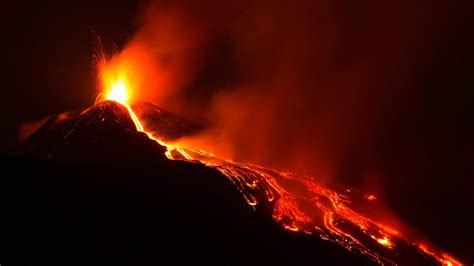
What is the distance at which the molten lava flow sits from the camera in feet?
55.7

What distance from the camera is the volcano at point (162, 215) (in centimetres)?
1250

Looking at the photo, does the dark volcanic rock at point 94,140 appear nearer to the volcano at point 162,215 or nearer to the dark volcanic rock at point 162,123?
the volcano at point 162,215

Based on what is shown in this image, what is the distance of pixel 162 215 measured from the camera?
14.9m

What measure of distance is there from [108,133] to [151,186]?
7.18 m

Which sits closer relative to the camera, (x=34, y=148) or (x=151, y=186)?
(x=151, y=186)

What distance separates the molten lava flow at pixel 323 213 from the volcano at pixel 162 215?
7 centimetres

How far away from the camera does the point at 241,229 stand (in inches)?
597

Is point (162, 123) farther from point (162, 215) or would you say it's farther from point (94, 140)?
point (162, 215)

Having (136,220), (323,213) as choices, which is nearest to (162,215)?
(136,220)

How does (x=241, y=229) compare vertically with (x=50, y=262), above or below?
above

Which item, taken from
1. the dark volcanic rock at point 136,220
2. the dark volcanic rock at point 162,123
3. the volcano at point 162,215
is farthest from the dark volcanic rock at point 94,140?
the dark volcanic rock at point 162,123

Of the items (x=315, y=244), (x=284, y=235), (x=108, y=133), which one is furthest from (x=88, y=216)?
(x=108, y=133)

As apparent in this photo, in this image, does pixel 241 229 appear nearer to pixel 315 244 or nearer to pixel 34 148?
pixel 315 244

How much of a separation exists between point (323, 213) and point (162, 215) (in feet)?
25.3
